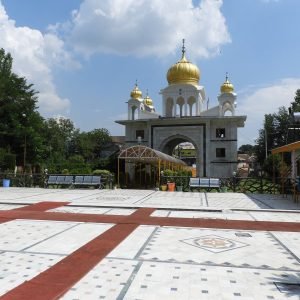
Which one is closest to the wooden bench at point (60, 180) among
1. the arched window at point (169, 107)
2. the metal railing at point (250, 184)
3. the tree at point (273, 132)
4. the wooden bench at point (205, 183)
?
the metal railing at point (250, 184)

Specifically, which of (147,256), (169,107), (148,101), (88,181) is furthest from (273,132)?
(147,256)

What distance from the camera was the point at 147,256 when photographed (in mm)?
6680

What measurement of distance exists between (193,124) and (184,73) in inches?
228

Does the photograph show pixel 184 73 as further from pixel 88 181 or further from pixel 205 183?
pixel 88 181

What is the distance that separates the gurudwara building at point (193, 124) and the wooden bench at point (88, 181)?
606 inches

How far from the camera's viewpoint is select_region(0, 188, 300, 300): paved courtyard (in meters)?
4.95

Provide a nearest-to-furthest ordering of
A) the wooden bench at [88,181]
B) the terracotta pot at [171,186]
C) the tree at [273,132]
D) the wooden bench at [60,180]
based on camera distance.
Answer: the terracotta pot at [171,186] < the wooden bench at [88,181] < the wooden bench at [60,180] < the tree at [273,132]

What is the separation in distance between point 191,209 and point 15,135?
2638 cm

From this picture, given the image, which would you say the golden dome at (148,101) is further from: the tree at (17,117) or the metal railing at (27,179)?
the metal railing at (27,179)

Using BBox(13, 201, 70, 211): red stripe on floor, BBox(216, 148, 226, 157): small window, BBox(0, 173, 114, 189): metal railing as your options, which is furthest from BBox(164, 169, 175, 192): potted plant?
BBox(216, 148, 226, 157): small window

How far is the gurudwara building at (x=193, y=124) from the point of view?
1586 inches

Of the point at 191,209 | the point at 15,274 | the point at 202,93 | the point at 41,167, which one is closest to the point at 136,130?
the point at 202,93

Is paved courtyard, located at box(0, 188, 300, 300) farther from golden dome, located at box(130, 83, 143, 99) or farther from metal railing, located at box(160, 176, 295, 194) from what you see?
golden dome, located at box(130, 83, 143, 99)

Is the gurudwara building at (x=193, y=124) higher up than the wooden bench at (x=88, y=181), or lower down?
higher up
